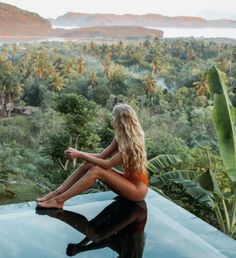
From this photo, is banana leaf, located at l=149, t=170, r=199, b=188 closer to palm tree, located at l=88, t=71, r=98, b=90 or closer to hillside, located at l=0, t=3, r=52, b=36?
palm tree, located at l=88, t=71, r=98, b=90

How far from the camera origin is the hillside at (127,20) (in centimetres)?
762

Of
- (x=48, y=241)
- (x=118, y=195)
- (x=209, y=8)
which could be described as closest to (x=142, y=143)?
(x=118, y=195)

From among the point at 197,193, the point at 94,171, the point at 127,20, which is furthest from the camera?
the point at 127,20

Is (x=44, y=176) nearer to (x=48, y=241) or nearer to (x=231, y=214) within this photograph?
(x=231, y=214)

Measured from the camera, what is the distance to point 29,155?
22.8 ft

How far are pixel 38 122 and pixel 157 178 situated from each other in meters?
2.87

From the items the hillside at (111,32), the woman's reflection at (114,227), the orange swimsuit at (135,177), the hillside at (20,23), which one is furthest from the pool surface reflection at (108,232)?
the hillside at (111,32)

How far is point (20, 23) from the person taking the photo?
7.53 m

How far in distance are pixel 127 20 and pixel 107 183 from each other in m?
4.75

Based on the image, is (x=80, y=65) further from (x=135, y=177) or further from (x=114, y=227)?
(x=114, y=227)

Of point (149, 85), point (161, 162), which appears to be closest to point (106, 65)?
point (149, 85)

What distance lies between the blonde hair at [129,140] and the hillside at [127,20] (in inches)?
168

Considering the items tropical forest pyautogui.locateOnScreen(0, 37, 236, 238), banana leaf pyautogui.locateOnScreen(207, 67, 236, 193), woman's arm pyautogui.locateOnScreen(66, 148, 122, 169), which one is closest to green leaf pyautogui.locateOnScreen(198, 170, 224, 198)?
banana leaf pyautogui.locateOnScreen(207, 67, 236, 193)

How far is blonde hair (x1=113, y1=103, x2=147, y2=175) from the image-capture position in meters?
3.67
